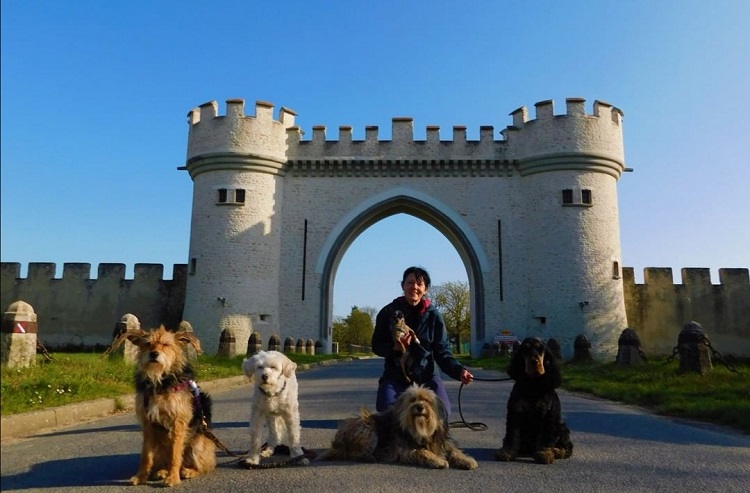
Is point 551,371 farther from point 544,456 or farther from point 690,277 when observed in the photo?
point 690,277

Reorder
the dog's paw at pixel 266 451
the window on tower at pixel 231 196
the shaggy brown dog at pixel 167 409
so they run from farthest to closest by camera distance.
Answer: the window on tower at pixel 231 196
the dog's paw at pixel 266 451
the shaggy brown dog at pixel 167 409

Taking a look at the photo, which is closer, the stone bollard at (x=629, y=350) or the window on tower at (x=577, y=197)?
the stone bollard at (x=629, y=350)

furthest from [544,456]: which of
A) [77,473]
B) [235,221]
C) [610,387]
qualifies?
[235,221]

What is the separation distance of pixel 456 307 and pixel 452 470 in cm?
5104

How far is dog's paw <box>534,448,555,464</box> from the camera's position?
167 inches

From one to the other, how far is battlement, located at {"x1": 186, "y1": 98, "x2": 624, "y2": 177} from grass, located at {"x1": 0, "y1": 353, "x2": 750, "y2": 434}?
13422 millimetres

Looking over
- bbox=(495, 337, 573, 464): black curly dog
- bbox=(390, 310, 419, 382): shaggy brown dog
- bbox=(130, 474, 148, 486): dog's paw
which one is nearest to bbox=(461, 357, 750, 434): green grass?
bbox=(495, 337, 573, 464): black curly dog

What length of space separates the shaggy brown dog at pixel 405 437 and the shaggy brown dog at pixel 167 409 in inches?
40.8

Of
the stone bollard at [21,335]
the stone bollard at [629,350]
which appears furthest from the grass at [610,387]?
the stone bollard at [629,350]

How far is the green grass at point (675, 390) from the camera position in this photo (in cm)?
707

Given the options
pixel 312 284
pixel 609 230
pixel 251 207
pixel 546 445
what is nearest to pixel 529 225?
pixel 609 230

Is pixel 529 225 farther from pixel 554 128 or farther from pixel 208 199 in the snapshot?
pixel 208 199

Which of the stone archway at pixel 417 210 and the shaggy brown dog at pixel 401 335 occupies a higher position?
the stone archway at pixel 417 210

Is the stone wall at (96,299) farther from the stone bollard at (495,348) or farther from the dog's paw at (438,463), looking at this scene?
the dog's paw at (438,463)
